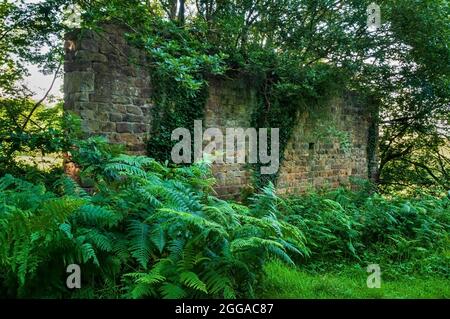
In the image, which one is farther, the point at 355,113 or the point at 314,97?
the point at 355,113

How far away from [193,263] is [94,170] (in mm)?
1944

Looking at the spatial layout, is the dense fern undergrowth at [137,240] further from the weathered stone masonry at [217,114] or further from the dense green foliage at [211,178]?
the weathered stone masonry at [217,114]

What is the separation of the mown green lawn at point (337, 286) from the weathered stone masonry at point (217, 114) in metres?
3.61

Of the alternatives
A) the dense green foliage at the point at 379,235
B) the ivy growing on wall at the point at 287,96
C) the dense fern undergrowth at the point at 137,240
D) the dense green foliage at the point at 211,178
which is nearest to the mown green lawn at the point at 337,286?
Result: the dense green foliage at the point at 211,178

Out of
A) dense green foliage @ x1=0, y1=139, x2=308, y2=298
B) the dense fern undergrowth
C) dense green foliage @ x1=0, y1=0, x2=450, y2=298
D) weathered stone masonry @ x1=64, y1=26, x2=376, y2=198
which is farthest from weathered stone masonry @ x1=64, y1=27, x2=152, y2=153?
dense green foliage @ x1=0, y1=139, x2=308, y2=298

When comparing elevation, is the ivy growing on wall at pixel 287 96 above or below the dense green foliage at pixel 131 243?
above

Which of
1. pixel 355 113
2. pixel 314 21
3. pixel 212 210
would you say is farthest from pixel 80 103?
pixel 355 113

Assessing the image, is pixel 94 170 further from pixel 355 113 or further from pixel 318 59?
pixel 355 113

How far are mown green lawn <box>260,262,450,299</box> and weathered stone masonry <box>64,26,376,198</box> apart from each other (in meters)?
3.61

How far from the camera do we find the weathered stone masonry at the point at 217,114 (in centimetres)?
596

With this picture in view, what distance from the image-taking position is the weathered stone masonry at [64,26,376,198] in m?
5.96

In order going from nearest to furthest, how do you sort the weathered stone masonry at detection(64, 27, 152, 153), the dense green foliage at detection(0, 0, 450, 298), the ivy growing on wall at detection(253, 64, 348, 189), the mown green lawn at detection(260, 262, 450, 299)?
1. the dense green foliage at detection(0, 0, 450, 298)
2. the mown green lawn at detection(260, 262, 450, 299)
3. the weathered stone masonry at detection(64, 27, 152, 153)
4. the ivy growing on wall at detection(253, 64, 348, 189)

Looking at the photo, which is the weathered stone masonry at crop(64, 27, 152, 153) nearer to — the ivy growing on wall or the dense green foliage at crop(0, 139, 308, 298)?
the dense green foliage at crop(0, 139, 308, 298)

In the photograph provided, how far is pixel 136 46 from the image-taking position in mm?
6395
